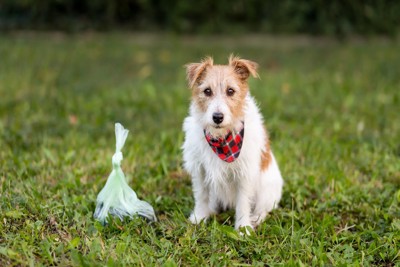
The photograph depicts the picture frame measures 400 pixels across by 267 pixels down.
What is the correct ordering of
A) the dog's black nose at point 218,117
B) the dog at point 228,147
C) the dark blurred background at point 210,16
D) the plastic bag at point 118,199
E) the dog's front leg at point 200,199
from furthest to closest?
the dark blurred background at point 210,16 < the dog's front leg at point 200,199 < the plastic bag at point 118,199 < the dog at point 228,147 < the dog's black nose at point 218,117

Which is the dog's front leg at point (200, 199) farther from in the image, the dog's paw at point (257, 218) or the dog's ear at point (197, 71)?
the dog's ear at point (197, 71)

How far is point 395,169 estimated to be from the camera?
538 cm

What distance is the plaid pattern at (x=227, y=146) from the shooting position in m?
4.06

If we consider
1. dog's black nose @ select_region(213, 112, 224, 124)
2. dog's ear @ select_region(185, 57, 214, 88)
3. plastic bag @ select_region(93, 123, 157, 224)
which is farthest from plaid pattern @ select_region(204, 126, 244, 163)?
plastic bag @ select_region(93, 123, 157, 224)

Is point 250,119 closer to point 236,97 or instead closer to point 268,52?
point 236,97

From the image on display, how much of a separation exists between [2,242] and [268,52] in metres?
7.56

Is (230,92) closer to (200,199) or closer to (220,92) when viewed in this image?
(220,92)

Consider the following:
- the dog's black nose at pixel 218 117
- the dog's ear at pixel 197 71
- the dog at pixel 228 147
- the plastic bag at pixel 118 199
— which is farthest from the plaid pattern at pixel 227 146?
the plastic bag at pixel 118 199

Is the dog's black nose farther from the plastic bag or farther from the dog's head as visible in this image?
the plastic bag

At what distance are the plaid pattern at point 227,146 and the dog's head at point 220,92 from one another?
0.05 metres

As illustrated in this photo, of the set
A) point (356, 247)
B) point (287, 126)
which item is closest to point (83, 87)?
point (287, 126)

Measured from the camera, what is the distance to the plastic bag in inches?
165

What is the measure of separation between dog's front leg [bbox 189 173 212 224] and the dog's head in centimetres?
46

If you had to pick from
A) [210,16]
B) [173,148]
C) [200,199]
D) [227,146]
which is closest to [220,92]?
[227,146]
